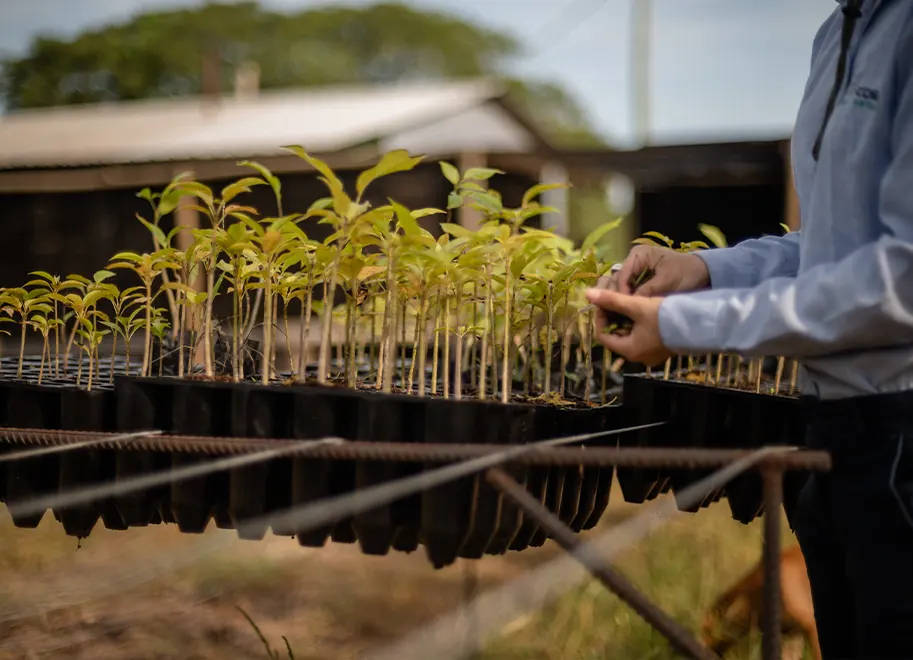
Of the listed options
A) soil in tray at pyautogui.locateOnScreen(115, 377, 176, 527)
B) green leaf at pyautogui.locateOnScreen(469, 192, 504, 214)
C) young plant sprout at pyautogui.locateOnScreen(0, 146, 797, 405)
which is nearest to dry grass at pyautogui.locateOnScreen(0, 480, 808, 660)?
young plant sprout at pyautogui.locateOnScreen(0, 146, 797, 405)

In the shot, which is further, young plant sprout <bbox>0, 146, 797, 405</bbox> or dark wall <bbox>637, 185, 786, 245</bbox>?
dark wall <bbox>637, 185, 786, 245</bbox>

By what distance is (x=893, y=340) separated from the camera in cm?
88

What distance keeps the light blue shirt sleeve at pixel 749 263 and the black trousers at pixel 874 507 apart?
253 millimetres

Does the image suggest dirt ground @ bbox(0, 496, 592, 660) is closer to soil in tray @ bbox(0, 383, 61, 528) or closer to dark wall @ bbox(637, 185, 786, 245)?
soil in tray @ bbox(0, 383, 61, 528)

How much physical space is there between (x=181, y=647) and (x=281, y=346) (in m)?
1.83

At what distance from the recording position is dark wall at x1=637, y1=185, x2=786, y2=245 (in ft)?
16.6

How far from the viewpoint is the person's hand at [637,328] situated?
0.94 metres

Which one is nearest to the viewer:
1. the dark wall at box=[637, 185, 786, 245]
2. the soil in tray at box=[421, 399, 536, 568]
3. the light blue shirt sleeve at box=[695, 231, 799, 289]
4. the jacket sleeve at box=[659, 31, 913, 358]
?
the jacket sleeve at box=[659, 31, 913, 358]

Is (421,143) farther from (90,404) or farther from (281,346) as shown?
(90,404)

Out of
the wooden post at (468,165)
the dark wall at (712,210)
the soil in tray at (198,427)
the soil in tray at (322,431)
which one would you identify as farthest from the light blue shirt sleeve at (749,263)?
the dark wall at (712,210)

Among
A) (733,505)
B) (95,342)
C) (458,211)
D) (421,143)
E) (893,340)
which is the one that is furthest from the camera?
(421,143)

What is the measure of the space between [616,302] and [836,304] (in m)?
0.24

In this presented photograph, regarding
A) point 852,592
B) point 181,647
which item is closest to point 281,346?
point 181,647

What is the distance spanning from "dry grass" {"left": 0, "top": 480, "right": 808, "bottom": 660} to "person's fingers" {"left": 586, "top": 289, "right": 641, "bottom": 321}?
1506 millimetres
